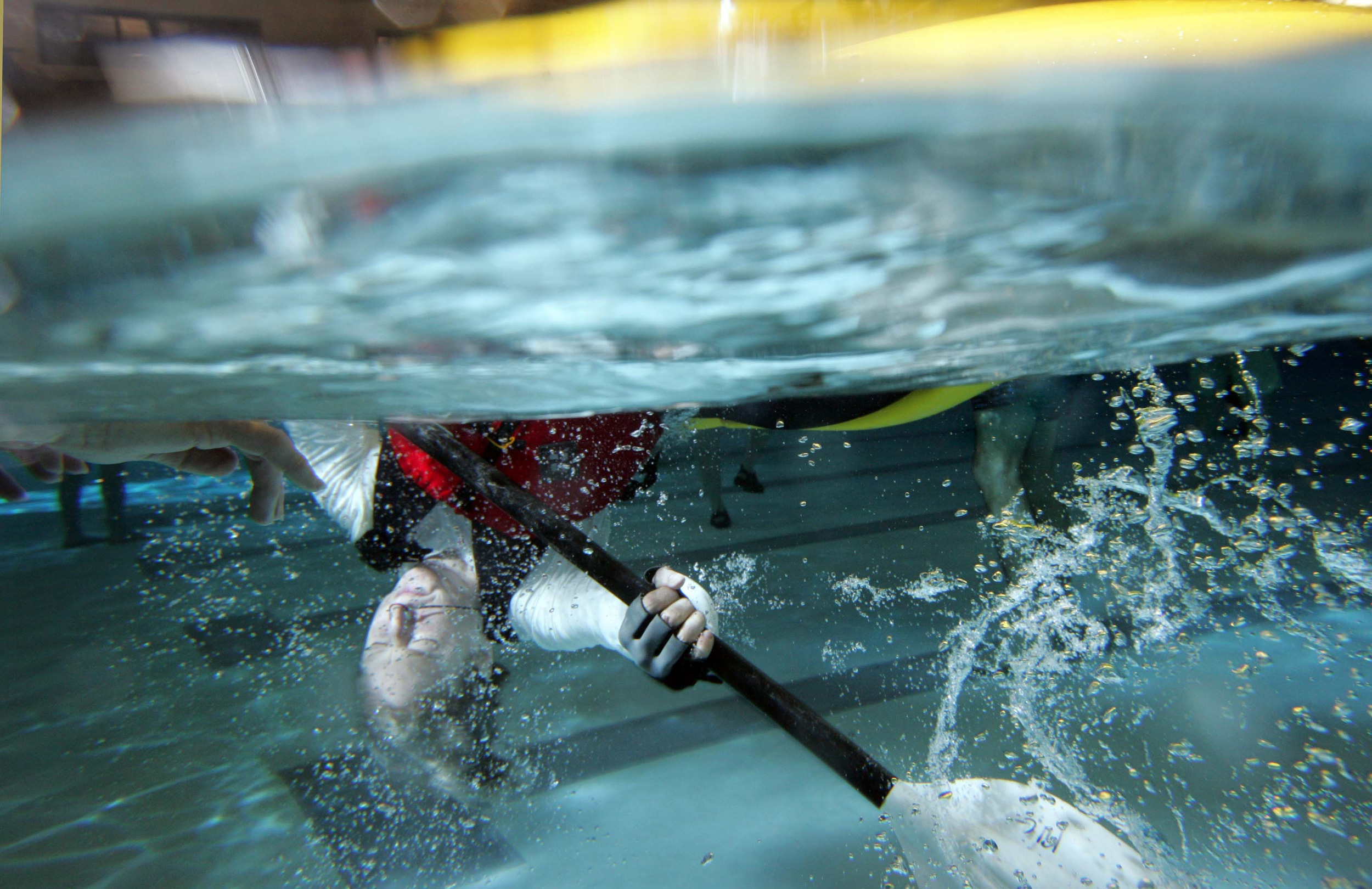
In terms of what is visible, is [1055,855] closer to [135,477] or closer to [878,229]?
[878,229]

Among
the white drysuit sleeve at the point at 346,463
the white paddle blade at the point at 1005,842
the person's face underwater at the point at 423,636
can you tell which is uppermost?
the white drysuit sleeve at the point at 346,463

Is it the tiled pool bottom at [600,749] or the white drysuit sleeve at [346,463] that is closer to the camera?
the tiled pool bottom at [600,749]

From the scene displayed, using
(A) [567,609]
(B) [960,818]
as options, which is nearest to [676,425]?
(A) [567,609]

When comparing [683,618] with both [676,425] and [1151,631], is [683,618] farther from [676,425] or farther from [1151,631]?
[1151,631]

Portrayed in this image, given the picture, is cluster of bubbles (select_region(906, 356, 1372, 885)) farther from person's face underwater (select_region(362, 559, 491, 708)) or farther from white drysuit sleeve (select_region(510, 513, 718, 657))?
person's face underwater (select_region(362, 559, 491, 708))

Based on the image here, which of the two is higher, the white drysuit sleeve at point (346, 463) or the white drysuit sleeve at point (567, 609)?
the white drysuit sleeve at point (346, 463)

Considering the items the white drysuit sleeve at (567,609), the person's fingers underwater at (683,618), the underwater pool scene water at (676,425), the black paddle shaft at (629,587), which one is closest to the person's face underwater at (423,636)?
the underwater pool scene water at (676,425)

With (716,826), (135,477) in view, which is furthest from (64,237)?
(135,477)

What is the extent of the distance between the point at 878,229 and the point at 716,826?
1366 millimetres

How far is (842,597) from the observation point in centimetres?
275

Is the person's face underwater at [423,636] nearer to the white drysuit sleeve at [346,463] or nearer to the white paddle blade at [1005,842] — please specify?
the white drysuit sleeve at [346,463]

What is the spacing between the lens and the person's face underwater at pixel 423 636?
1835 mm

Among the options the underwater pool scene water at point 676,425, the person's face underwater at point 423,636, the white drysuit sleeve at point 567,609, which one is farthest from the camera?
the person's face underwater at point 423,636

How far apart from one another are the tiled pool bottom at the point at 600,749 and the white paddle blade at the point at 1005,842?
126 mm
